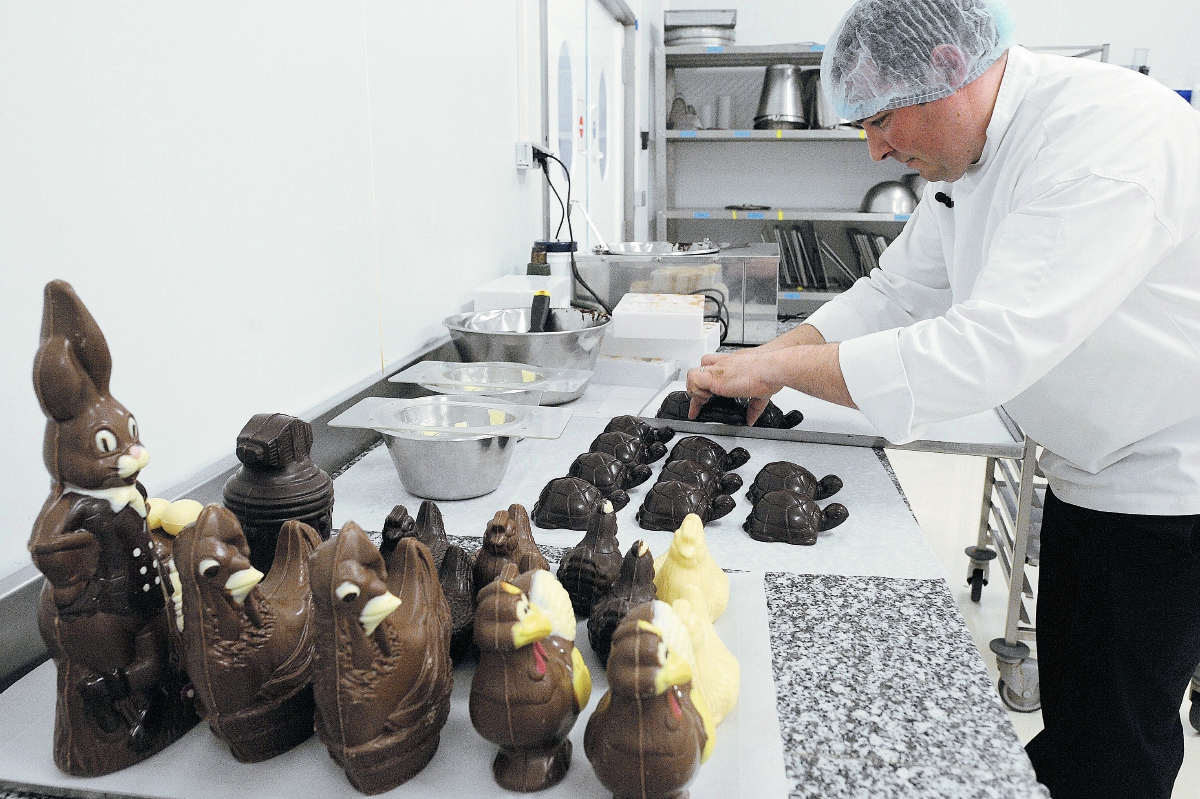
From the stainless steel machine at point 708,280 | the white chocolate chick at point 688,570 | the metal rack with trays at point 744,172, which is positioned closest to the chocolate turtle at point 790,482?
the white chocolate chick at point 688,570

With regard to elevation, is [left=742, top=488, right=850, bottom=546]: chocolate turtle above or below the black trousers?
above

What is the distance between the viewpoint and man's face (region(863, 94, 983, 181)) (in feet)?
3.84

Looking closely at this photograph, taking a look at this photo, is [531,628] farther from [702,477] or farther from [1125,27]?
[1125,27]

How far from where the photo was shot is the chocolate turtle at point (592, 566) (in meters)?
0.81

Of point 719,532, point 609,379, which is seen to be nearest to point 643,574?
point 719,532

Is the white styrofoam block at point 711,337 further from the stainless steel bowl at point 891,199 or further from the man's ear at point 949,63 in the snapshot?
the stainless steel bowl at point 891,199

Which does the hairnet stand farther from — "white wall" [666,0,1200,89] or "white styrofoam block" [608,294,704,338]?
"white wall" [666,0,1200,89]

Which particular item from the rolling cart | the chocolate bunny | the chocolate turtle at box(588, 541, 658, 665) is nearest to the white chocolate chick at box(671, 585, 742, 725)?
the chocolate turtle at box(588, 541, 658, 665)

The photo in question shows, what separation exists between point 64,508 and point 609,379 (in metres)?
1.33

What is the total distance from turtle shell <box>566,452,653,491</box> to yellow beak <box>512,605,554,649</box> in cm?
57

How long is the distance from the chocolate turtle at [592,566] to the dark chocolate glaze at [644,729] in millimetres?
264

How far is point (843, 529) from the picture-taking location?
1.10m

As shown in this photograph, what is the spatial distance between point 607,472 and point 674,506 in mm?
145

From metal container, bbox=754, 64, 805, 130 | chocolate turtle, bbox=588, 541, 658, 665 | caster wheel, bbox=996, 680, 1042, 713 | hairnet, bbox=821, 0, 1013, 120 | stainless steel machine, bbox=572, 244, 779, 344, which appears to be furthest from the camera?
metal container, bbox=754, 64, 805, 130
